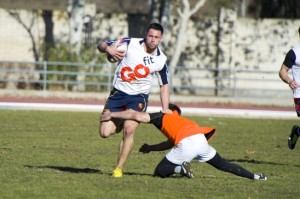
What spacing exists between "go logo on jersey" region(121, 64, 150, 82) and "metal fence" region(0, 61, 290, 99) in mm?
20376

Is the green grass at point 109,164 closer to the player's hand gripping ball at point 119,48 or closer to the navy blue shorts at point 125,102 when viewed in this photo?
the navy blue shorts at point 125,102

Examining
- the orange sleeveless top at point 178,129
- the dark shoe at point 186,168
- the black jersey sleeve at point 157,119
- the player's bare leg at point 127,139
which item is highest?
the black jersey sleeve at point 157,119

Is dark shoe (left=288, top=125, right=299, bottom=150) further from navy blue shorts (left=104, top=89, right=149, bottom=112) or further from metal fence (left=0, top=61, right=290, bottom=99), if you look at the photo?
metal fence (left=0, top=61, right=290, bottom=99)

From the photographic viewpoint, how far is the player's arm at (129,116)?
39.1 feet

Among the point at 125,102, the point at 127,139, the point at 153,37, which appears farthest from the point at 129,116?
the point at 153,37

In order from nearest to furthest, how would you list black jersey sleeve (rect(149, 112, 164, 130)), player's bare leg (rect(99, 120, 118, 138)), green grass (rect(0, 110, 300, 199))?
green grass (rect(0, 110, 300, 199))
black jersey sleeve (rect(149, 112, 164, 130))
player's bare leg (rect(99, 120, 118, 138))

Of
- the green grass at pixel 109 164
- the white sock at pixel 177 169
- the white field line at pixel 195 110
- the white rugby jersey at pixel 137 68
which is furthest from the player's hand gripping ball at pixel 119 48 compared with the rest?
the white field line at pixel 195 110

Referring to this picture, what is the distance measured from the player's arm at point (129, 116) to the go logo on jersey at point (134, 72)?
575 mm

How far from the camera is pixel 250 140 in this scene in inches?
803

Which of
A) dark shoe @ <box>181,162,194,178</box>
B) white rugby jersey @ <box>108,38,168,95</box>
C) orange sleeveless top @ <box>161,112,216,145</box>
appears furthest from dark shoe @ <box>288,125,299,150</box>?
orange sleeveless top @ <box>161,112,216,145</box>

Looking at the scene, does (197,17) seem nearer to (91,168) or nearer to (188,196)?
(91,168)

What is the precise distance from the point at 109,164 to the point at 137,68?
8.09 feet

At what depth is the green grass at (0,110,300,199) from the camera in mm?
11008

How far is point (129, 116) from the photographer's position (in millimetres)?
12070
